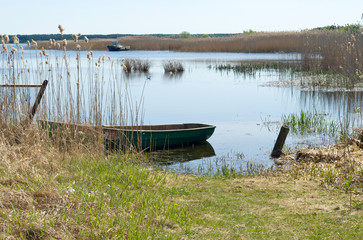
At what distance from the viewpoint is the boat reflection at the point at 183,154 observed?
991cm

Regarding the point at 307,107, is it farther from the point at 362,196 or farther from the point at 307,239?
the point at 307,239

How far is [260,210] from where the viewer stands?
219 inches

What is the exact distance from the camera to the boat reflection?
9915 mm

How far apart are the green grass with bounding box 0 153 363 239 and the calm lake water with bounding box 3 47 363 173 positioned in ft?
7.40

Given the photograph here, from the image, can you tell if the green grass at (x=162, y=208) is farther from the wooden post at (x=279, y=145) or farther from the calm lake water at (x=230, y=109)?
the wooden post at (x=279, y=145)

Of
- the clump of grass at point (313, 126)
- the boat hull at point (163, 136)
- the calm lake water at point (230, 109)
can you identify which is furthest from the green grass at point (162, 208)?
the clump of grass at point (313, 126)

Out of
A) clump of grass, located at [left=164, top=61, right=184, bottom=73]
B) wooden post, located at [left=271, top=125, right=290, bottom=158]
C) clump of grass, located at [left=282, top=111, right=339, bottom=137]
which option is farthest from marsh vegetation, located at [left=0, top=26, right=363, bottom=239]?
clump of grass, located at [left=164, top=61, right=184, bottom=73]

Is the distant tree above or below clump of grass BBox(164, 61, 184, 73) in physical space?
above

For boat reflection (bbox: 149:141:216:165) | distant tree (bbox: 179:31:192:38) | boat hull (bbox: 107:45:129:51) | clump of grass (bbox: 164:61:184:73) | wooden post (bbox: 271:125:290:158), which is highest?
distant tree (bbox: 179:31:192:38)

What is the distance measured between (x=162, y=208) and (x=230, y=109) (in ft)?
40.7

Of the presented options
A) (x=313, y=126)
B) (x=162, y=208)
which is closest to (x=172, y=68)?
(x=313, y=126)

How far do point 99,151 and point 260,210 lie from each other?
3197 millimetres

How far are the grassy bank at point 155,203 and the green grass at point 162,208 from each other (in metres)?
0.01

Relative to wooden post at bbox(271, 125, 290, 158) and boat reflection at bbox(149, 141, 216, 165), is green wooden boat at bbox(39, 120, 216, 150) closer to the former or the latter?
boat reflection at bbox(149, 141, 216, 165)
